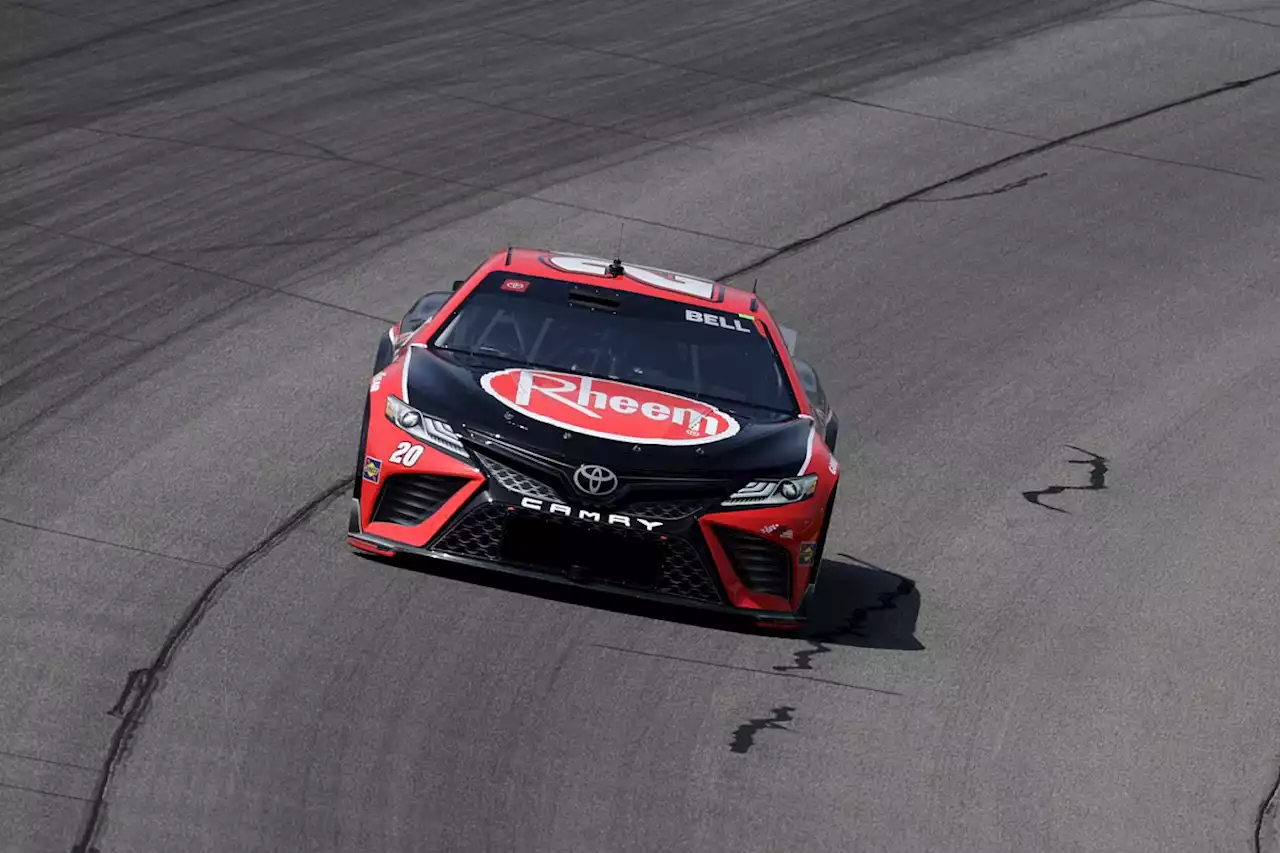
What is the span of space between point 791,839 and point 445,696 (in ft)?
5.05

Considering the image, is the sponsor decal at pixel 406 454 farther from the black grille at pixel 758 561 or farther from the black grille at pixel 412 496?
the black grille at pixel 758 561

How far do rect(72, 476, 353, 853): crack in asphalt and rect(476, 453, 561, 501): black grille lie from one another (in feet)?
4.25

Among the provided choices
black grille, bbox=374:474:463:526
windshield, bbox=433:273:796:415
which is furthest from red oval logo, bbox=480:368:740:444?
black grille, bbox=374:474:463:526

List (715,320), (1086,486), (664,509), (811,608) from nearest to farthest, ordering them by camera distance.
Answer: (664,509) < (811,608) < (715,320) < (1086,486)

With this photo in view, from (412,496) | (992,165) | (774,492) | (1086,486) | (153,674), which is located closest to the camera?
(153,674)

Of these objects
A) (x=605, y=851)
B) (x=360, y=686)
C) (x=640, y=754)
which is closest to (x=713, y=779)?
(x=640, y=754)

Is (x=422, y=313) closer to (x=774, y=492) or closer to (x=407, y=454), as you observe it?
(x=407, y=454)

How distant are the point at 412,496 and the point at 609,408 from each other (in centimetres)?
94

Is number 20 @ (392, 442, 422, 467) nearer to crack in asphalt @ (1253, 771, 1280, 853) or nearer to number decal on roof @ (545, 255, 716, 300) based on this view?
number decal on roof @ (545, 255, 716, 300)

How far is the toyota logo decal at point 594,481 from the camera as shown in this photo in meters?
8.42

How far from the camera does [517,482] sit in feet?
27.8

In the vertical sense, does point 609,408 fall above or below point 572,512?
above

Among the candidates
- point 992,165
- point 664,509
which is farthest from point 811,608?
point 992,165

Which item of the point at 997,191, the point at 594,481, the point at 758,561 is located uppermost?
the point at 594,481
